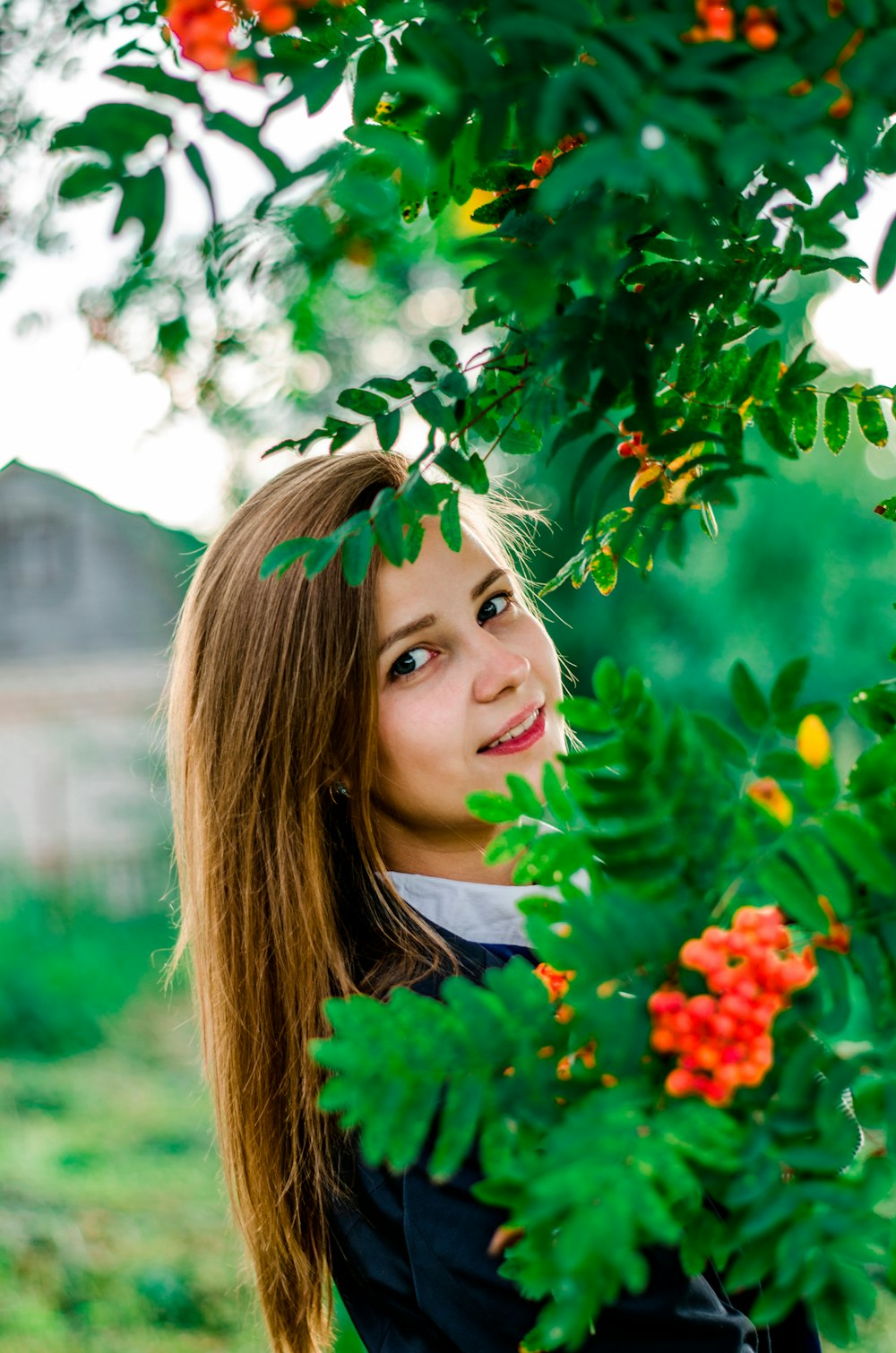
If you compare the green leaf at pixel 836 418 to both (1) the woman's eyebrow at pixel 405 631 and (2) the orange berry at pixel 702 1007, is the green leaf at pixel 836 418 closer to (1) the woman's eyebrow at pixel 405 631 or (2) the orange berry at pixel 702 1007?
(1) the woman's eyebrow at pixel 405 631

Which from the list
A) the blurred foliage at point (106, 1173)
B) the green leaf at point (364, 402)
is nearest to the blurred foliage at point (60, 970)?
the blurred foliage at point (106, 1173)

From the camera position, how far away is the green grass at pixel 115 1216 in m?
3.92

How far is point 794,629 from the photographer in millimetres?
9727

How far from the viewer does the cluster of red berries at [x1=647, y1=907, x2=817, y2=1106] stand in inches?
23.3

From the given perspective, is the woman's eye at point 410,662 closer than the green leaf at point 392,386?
No

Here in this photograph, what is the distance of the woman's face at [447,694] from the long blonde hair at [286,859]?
A: 3 centimetres

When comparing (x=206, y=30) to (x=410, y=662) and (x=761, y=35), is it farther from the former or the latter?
(x=410, y=662)

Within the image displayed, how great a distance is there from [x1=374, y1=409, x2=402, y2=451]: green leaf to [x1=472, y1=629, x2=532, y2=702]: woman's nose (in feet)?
1.72

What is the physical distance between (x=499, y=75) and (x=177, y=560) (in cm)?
1188

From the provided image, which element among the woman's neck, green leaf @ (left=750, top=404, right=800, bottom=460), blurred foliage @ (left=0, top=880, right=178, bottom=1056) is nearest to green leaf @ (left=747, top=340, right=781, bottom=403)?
green leaf @ (left=750, top=404, right=800, bottom=460)

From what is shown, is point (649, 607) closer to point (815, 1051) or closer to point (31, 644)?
point (31, 644)

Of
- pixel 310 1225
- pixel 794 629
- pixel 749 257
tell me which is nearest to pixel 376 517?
pixel 749 257

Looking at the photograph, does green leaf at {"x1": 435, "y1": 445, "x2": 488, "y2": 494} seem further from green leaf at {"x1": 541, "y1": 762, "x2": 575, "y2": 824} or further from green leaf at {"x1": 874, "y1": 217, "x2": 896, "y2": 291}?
green leaf at {"x1": 874, "y1": 217, "x2": 896, "y2": 291}

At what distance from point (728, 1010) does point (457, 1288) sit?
72 centimetres
